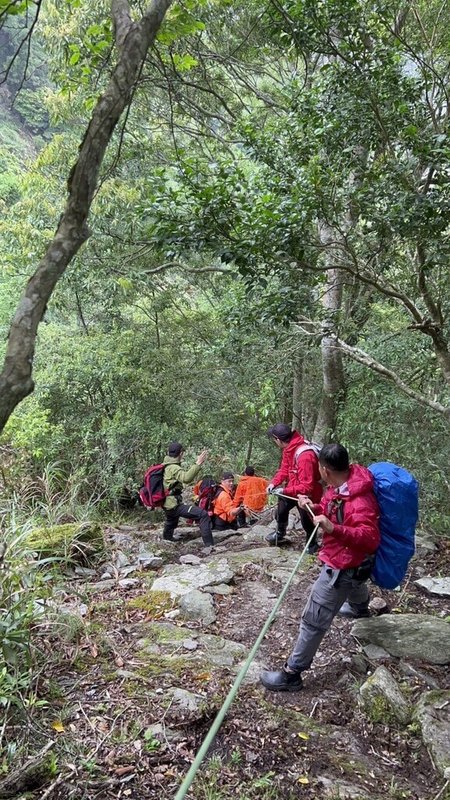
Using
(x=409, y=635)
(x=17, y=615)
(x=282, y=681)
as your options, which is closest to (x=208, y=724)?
(x=282, y=681)

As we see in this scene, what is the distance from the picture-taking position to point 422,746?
2.95 meters

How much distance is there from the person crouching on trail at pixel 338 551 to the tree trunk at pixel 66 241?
7.46 ft

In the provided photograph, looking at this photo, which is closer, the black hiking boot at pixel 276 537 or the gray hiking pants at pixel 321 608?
the gray hiking pants at pixel 321 608

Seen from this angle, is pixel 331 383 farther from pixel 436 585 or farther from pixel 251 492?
pixel 436 585

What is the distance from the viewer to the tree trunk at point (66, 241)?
129cm

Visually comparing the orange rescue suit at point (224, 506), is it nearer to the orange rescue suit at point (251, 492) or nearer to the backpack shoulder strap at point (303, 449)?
the orange rescue suit at point (251, 492)

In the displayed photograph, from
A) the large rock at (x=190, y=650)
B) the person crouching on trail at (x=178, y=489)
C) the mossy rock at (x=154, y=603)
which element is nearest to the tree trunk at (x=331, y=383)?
the person crouching on trail at (x=178, y=489)

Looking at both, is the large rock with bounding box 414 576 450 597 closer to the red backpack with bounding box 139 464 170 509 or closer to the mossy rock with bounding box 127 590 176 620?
the mossy rock with bounding box 127 590 176 620

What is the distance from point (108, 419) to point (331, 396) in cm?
404

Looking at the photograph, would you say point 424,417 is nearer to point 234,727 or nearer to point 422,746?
point 422,746

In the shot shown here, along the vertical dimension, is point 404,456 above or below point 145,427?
above

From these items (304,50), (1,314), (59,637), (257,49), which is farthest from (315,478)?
(1,314)

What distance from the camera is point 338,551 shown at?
10.7 feet

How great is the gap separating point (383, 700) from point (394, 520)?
116cm
